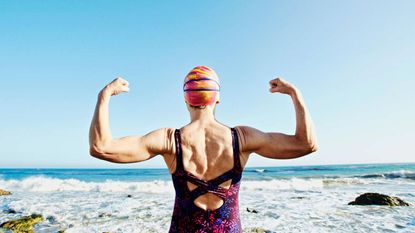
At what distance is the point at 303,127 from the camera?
6.68 feet

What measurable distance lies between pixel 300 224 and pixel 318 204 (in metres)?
4.24

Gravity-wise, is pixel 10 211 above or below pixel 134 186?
above

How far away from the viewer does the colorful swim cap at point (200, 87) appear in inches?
88.5

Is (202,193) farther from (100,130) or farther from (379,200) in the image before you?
(379,200)

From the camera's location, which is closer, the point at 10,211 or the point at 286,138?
→ the point at 286,138

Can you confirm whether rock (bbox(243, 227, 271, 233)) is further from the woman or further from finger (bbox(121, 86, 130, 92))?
finger (bbox(121, 86, 130, 92))

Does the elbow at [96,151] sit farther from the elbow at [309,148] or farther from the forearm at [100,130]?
the elbow at [309,148]

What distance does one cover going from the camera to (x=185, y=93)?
2.31 meters

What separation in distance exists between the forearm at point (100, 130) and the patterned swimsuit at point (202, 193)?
48 centimetres

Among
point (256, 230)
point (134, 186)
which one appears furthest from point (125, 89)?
point (134, 186)

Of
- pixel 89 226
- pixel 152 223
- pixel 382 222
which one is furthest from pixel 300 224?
pixel 89 226

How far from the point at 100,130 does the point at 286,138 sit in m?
1.13

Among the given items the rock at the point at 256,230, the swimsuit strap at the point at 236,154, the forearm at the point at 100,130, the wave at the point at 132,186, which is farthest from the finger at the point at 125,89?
the wave at the point at 132,186

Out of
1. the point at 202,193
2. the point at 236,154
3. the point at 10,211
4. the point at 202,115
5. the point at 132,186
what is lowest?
the point at 132,186
